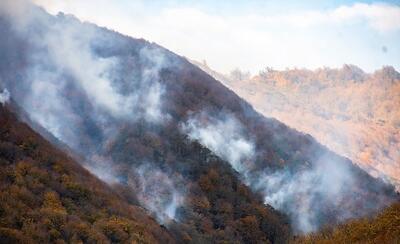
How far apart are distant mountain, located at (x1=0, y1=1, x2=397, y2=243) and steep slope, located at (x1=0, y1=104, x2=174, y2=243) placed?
11.4 metres

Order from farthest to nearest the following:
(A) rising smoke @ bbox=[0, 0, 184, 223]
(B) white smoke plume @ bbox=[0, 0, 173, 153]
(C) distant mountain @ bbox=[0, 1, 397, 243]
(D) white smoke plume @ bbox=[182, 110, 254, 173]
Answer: (D) white smoke plume @ bbox=[182, 110, 254, 173] → (B) white smoke plume @ bbox=[0, 0, 173, 153] → (C) distant mountain @ bbox=[0, 1, 397, 243] → (A) rising smoke @ bbox=[0, 0, 184, 223]

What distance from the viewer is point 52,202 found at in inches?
1843

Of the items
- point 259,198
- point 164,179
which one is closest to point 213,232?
point 164,179

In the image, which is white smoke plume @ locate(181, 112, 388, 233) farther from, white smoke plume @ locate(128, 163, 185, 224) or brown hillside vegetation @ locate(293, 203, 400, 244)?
brown hillside vegetation @ locate(293, 203, 400, 244)

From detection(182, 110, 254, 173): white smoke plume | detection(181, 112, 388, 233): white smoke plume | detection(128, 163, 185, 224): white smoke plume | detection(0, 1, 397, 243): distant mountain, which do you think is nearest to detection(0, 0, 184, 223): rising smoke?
detection(128, 163, 185, 224): white smoke plume

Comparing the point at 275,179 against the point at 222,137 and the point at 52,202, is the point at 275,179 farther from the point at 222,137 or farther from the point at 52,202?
the point at 52,202

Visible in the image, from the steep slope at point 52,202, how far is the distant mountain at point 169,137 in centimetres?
1142

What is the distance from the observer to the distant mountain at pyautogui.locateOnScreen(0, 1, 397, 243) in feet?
259

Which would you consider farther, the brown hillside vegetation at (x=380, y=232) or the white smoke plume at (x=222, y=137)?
the white smoke plume at (x=222, y=137)

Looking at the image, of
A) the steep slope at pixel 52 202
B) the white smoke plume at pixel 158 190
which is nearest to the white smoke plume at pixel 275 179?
the white smoke plume at pixel 158 190

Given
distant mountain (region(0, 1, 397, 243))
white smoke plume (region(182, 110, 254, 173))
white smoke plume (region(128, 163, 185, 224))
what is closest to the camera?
white smoke plume (region(128, 163, 185, 224))

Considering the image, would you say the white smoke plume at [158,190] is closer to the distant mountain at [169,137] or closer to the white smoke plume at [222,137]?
the distant mountain at [169,137]

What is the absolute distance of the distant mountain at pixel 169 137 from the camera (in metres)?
79.1

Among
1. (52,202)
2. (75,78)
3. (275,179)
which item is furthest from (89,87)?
(52,202)
